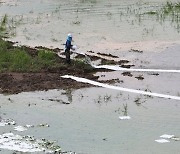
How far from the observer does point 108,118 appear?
40.6 ft

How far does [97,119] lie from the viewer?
40.4 feet

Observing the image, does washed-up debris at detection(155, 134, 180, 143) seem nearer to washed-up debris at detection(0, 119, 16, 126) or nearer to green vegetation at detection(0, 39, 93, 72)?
washed-up debris at detection(0, 119, 16, 126)

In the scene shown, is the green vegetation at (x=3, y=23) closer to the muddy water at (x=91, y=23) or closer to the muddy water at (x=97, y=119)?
the muddy water at (x=91, y=23)

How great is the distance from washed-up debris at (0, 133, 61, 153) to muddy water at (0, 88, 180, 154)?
0.80ft

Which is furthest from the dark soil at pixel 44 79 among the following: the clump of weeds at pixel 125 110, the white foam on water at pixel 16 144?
the white foam on water at pixel 16 144

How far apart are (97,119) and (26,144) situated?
235 cm

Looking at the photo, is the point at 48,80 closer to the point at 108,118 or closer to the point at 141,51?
the point at 108,118

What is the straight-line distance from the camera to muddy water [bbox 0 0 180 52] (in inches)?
814

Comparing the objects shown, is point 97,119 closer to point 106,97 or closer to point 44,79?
point 106,97

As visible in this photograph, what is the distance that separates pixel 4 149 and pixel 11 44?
9.64 metres

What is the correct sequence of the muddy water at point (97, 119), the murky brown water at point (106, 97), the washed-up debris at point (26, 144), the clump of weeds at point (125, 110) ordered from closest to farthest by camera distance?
1. the washed-up debris at point (26, 144)
2. the muddy water at point (97, 119)
3. the murky brown water at point (106, 97)
4. the clump of weeds at point (125, 110)

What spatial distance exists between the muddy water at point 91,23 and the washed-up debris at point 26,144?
887 centimetres

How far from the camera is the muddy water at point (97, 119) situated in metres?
10.7

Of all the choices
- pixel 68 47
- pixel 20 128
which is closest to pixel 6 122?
pixel 20 128
